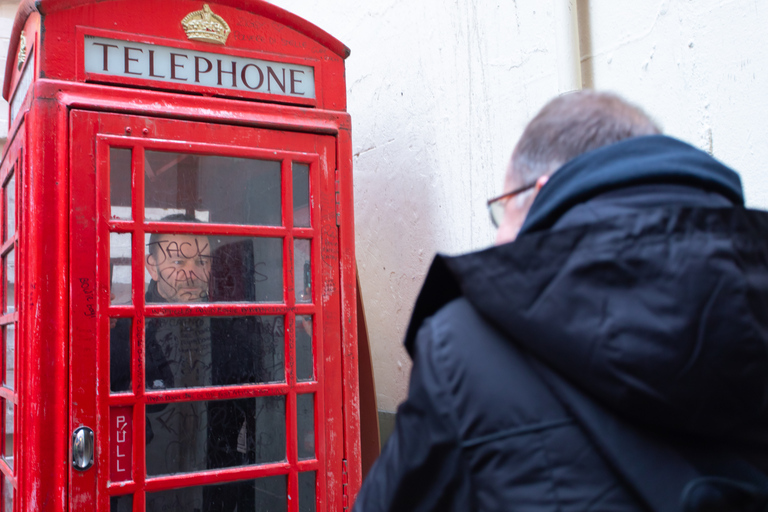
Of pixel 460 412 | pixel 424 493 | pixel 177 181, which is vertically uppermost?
pixel 177 181

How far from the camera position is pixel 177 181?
207cm

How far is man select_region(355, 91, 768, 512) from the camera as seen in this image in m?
0.63

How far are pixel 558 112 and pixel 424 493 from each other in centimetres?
54

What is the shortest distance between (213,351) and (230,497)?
513 millimetres

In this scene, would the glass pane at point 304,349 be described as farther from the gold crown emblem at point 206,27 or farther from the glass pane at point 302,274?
the gold crown emblem at point 206,27

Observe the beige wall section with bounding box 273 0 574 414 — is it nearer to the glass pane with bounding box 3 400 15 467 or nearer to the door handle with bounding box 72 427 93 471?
the door handle with bounding box 72 427 93 471

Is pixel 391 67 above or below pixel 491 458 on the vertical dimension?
above

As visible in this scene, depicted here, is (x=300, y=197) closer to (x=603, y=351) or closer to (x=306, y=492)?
(x=306, y=492)

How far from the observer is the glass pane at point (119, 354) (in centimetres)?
192

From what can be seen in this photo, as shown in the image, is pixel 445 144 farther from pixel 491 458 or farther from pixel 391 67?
pixel 491 458

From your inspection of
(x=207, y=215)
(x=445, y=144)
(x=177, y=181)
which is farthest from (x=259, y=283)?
(x=445, y=144)

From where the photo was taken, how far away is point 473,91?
8.50 ft

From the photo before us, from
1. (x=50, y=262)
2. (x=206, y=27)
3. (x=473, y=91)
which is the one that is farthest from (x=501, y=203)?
(x=473, y=91)

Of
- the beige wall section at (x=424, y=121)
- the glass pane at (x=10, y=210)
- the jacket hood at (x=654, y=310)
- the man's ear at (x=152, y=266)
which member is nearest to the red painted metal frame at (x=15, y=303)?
the glass pane at (x=10, y=210)
